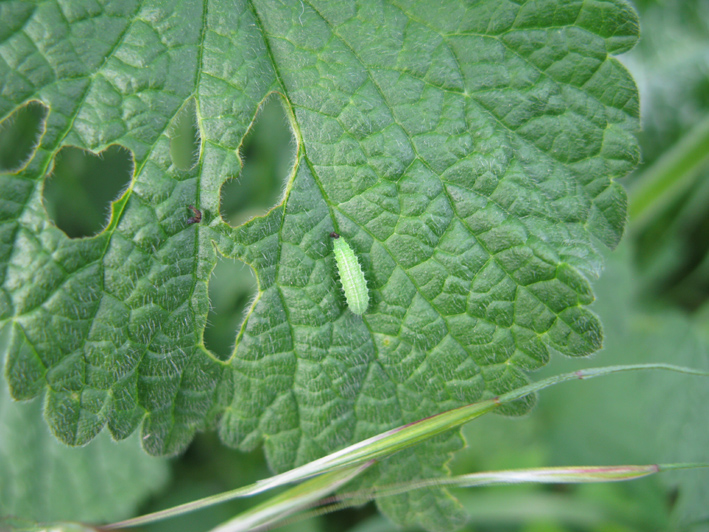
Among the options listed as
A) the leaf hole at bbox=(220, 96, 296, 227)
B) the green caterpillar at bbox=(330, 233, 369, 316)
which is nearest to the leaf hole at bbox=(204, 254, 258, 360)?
the leaf hole at bbox=(220, 96, 296, 227)

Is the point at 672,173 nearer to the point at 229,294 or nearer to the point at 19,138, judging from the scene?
the point at 229,294

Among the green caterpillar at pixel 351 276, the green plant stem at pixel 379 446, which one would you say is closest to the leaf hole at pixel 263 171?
the green caterpillar at pixel 351 276

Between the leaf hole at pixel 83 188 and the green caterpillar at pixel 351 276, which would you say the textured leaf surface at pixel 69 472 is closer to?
the leaf hole at pixel 83 188

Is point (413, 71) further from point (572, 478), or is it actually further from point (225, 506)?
point (225, 506)

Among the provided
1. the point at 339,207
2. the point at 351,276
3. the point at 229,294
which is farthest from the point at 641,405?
the point at 229,294

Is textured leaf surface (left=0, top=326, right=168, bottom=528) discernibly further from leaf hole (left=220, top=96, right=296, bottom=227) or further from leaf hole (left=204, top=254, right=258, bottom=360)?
leaf hole (left=220, top=96, right=296, bottom=227)
